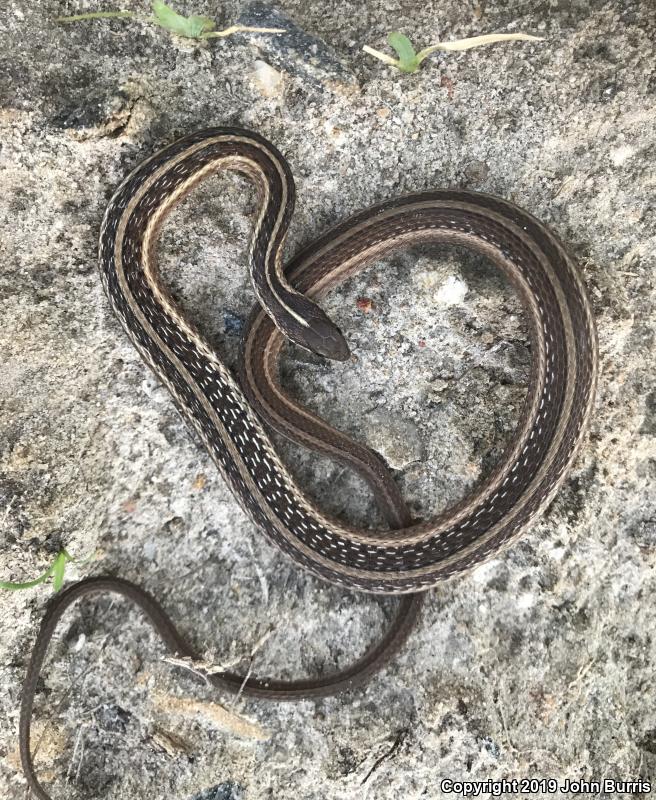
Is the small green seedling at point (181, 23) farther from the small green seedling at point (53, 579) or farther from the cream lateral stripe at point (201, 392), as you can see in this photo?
the small green seedling at point (53, 579)

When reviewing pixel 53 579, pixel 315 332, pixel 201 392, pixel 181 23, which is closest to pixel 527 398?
pixel 315 332

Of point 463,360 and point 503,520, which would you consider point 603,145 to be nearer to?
point 463,360

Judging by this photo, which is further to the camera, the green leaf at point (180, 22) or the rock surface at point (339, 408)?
the rock surface at point (339, 408)

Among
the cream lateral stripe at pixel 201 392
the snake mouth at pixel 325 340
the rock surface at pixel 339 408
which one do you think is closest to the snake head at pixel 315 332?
the snake mouth at pixel 325 340

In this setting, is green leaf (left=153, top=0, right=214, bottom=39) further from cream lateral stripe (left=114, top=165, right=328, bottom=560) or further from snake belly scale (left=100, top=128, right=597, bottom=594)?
cream lateral stripe (left=114, top=165, right=328, bottom=560)

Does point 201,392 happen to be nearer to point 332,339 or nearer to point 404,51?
point 332,339

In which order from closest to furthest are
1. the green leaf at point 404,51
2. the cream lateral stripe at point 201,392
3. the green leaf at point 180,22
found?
the green leaf at point 180,22 → the green leaf at point 404,51 → the cream lateral stripe at point 201,392

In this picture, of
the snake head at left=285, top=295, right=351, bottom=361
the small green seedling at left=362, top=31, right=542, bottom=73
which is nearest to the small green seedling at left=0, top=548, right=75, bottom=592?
the snake head at left=285, top=295, right=351, bottom=361

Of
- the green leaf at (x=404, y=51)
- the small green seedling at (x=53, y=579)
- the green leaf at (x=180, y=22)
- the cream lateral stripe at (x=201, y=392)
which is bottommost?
the small green seedling at (x=53, y=579)
